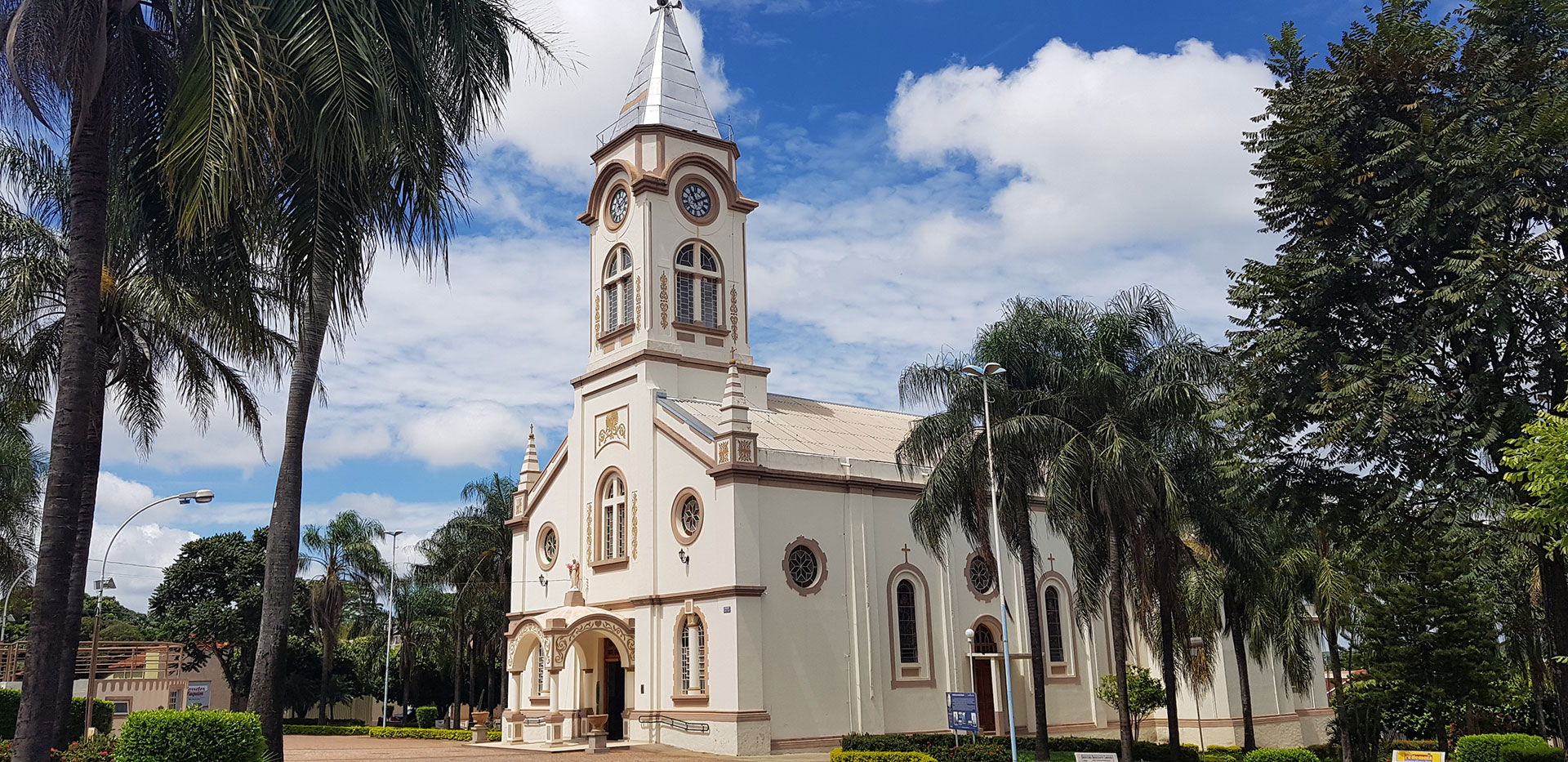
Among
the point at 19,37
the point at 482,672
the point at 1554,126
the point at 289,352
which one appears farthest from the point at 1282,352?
the point at 482,672

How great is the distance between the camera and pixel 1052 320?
25719 mm

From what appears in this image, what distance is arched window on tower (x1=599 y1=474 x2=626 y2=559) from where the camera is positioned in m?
37.0

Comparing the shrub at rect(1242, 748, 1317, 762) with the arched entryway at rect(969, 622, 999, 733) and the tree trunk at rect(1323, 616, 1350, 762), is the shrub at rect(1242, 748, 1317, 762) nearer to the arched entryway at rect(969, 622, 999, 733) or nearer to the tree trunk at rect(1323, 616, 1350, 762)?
the tree trunk at rect(1323, 616, 1350, 762)

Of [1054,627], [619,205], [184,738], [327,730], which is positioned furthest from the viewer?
[327,730]

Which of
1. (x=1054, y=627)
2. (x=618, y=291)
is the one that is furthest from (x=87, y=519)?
(x=1054, y=627)

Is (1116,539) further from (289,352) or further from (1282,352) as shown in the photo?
(289,352)

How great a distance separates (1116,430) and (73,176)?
19.1 meters

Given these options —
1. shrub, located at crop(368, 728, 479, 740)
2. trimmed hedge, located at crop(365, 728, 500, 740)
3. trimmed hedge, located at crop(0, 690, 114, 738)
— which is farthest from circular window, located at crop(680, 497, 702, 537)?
trimmed hedge, located at crop(0, 690, 114, 738)

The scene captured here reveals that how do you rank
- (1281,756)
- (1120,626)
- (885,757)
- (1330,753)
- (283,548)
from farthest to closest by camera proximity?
(1330,753), (885,757), (1120,626), (1281,756), (283,548)

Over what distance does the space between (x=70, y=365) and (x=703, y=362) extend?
28137 mm

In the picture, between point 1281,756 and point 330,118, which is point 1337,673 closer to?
point 1281,756

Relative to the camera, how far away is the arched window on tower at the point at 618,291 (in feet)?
131

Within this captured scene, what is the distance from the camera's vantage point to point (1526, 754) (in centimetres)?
2534

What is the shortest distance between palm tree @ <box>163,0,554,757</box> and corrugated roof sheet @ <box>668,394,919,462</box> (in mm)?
23365
